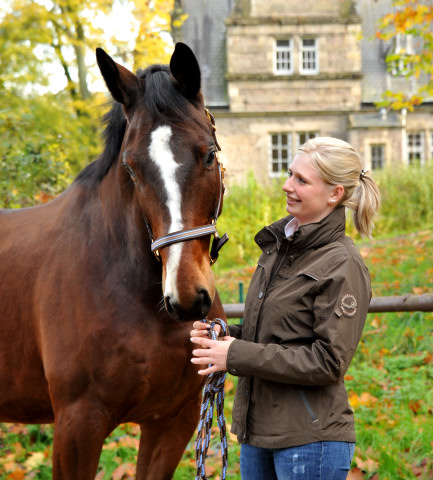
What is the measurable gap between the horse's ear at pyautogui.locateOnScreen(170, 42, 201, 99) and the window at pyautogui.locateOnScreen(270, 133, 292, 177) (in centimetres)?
2259

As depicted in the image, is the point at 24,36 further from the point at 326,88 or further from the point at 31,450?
the point at 31,450

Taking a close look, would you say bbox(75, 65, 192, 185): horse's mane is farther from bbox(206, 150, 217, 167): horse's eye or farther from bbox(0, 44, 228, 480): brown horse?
bbox(206, 150, 217, 167): horse's eye

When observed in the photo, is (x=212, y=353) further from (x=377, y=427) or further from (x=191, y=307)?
(x=377, y=427)

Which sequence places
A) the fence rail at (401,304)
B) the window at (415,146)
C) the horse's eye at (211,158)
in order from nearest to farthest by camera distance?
the horse's eye at (211,158) < the fence rail at (401,304) < the window at (415,146)

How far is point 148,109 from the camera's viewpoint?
7.32 ft

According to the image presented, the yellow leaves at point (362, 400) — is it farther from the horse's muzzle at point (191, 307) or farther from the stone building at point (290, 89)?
the stone building at point (290, 89)

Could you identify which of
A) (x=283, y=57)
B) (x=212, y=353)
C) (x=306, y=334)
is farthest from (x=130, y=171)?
(x=283, y=57)

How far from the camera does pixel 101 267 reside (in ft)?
8.11

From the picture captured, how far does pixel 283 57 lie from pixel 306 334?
24.8m

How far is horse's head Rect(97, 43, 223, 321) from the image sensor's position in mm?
1960

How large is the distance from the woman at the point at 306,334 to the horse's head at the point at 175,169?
0.27m

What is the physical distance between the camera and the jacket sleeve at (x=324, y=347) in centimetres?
195

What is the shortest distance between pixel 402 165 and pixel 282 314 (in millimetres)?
18293

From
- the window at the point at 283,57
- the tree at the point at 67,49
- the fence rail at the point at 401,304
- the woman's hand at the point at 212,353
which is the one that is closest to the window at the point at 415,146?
the window at the point at 283,57
